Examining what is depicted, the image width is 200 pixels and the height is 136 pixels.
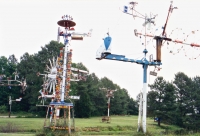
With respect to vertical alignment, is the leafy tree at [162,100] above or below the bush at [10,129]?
above

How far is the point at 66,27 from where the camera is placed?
86.2 ft

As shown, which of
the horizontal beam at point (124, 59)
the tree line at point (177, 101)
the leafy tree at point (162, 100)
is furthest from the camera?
the leafy tree at point (162, 100)

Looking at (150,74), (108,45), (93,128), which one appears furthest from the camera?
(93,128)

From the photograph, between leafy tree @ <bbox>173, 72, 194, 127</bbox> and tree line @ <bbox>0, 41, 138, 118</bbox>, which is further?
tree line @ <bbox>0, 41, 138, 118</bbox>

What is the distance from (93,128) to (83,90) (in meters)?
31.3

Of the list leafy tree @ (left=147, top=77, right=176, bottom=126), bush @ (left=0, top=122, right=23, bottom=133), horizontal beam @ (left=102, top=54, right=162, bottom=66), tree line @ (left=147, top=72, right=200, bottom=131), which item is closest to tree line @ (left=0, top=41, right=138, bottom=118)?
A: leafy tree @ (left=147, top=77, right=176, bottom=126)

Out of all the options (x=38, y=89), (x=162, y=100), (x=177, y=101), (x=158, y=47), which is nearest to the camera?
(x=158, y=47)

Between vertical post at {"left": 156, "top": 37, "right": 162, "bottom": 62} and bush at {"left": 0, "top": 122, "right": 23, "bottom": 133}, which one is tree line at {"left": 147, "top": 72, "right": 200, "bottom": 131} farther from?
vertical post at {"left": 156, "top": 37, "right": 162, "bottom": 62}

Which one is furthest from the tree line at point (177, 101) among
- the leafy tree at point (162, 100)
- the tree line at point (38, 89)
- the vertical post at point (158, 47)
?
the vertical post at point (158, 47)

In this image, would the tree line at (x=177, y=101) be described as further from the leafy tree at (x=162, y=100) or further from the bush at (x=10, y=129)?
the bush at (x=10, y=129)

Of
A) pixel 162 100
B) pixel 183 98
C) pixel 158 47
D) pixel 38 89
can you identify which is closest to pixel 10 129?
pixel 158 47

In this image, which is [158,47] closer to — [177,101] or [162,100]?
[162,100]

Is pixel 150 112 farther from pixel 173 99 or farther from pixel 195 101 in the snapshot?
pixel 195 101

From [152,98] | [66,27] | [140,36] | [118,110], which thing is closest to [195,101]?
[152,98]
